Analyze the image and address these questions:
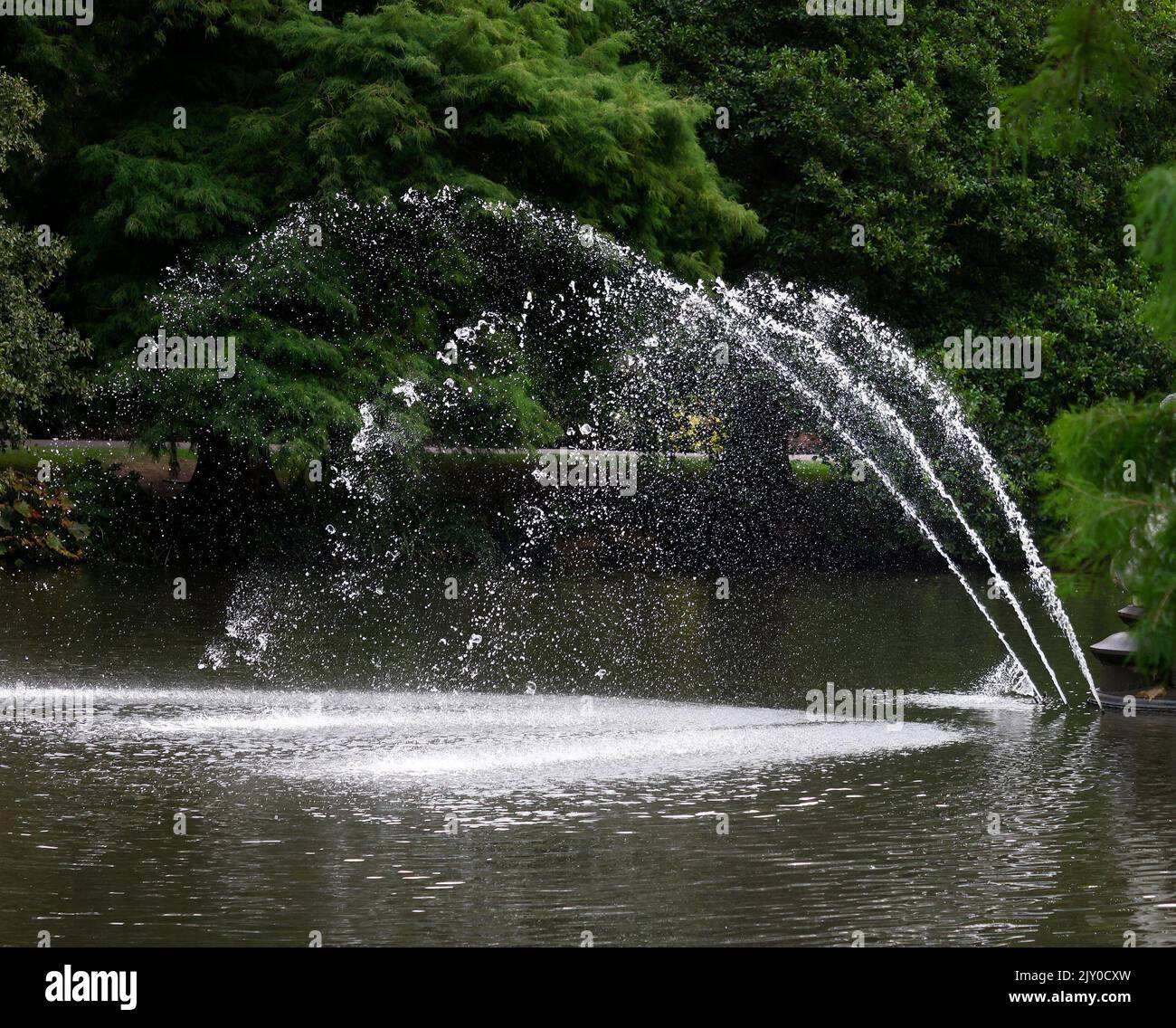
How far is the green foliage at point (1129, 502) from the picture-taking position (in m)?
5.37

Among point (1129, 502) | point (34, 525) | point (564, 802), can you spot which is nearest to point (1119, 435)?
point (1129, 502)

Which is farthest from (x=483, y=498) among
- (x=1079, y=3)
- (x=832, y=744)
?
(x=1079, y=3)

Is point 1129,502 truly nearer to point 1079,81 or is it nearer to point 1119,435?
point 1119,435

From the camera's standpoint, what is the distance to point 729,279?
33406 mm

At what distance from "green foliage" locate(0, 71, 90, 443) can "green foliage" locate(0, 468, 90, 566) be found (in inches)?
78.9

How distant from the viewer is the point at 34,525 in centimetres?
2858

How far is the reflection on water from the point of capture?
825cm

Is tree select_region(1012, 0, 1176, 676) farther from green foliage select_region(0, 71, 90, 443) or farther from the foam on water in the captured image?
green foliage select_region(0, 71, 90, 443)

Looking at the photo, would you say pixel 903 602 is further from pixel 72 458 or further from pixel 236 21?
pixel 72 458

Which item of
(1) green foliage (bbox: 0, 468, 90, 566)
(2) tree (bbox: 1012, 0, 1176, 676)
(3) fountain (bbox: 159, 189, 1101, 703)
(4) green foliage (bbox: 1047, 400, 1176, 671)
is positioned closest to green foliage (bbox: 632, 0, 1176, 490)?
(3) fountain (bbox: 159, 189, 1101, 703)

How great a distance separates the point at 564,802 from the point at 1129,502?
594 cm

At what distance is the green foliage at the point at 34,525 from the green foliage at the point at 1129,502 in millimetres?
24817

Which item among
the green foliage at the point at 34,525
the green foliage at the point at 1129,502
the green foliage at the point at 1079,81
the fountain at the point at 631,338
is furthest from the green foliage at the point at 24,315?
the green foliage at the point at 1129,502

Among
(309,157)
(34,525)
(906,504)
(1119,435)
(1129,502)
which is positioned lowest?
(1129,502)
